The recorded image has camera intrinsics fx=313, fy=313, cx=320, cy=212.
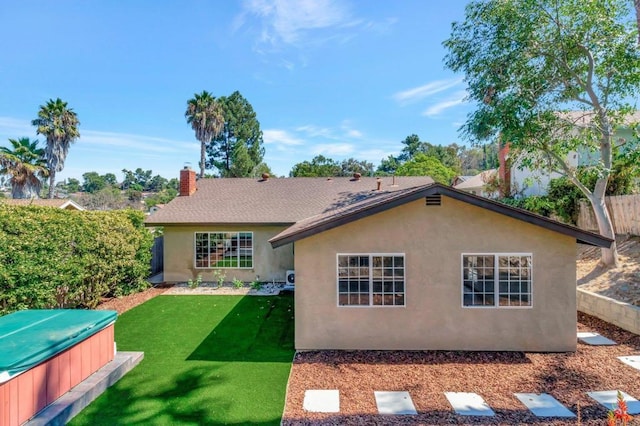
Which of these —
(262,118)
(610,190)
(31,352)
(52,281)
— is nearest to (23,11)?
(52,281)

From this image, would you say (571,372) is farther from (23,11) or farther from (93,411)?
(23,11)

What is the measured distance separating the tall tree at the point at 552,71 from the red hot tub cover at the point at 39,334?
49.1 feet

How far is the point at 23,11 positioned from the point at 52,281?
8891 mm

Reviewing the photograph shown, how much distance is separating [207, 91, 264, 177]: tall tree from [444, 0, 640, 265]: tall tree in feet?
114

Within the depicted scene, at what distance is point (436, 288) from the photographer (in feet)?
25.5

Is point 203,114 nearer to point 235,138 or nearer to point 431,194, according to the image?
point 235,138

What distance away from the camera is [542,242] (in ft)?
25.0

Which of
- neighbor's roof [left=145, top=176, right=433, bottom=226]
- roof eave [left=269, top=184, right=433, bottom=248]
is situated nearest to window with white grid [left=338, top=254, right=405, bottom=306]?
roof eave [left=269, top=184, right=433, bottom=248]

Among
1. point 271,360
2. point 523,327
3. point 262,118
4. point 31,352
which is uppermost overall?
point 262,118

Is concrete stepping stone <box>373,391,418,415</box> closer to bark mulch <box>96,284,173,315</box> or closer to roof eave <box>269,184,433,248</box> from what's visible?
roof eave <box>269,184,433,248</box>

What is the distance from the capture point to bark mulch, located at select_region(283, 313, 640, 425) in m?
5.22

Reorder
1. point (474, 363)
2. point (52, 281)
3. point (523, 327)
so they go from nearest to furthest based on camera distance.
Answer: point (474, 363)
point (523, 327)
point (52, 281)

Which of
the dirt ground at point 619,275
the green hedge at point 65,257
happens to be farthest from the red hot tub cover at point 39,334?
the dirt ground at point 619,275

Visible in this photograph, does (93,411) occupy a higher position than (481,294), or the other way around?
(481,294)
